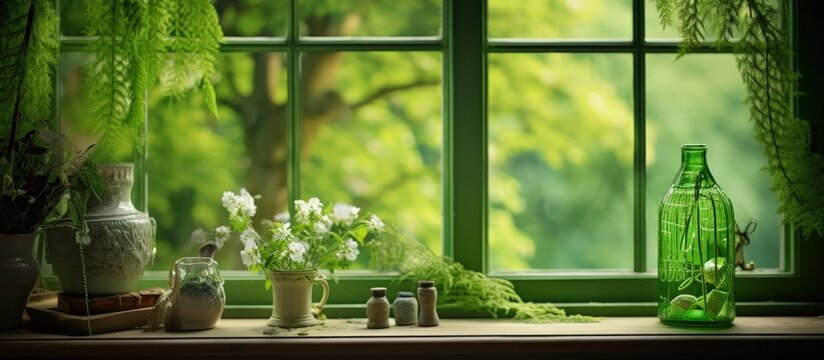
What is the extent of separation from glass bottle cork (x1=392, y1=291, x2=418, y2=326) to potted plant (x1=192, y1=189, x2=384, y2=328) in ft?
0.52

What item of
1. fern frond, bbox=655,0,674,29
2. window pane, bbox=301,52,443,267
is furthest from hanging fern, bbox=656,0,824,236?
window pane, bbox=301,52,443,267

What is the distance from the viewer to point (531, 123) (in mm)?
3867

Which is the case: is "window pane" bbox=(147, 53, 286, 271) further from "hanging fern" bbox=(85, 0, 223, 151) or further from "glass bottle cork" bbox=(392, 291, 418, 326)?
"glass bottle cork" bbox=(392, 291, 418, 326)

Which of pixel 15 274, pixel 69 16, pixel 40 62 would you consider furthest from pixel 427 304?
pixel 69 16

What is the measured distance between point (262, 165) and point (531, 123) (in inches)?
49.8

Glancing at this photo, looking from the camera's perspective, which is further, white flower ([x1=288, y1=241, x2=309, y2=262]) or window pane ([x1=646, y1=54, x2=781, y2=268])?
window pane ([x1=646, y1=54, x2=781, y2=268])

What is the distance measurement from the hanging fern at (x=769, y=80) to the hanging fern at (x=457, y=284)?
1.95 feet

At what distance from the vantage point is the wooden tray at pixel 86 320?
1.87 meters

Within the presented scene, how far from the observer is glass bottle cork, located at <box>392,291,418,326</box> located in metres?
2.01

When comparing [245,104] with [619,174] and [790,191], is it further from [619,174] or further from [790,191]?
Result: [790,191]

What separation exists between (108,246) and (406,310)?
2.37ft

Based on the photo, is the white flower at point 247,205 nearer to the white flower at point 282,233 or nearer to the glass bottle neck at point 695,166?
the white flower at point 282,233

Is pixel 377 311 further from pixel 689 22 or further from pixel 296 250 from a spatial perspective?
pixel 689 22

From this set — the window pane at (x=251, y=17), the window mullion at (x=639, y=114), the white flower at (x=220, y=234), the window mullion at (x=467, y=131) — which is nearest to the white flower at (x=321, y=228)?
the white flower at (x=220, y=234)
